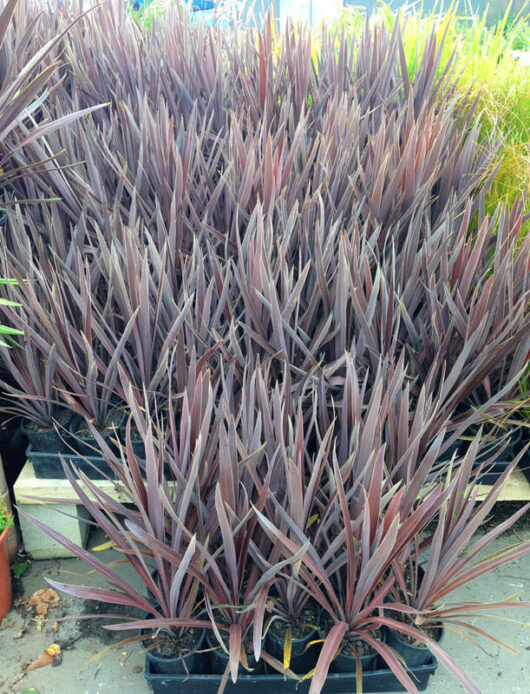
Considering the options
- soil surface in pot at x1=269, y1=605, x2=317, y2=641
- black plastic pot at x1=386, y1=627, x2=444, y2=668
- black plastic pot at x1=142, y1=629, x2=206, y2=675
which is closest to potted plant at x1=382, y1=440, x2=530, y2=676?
black plastic pot at x1=386, y1=627, x2=444, y2=668

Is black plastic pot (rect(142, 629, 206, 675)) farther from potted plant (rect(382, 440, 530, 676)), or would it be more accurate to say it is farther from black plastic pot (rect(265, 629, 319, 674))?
potted plant (rect(382, 440, 530, 676))

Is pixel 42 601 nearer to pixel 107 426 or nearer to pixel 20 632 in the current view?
pixel 20 632

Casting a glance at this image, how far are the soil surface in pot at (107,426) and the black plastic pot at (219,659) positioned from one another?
19.2 inches

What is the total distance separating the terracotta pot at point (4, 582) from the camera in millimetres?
1241

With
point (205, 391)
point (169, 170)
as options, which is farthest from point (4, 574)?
point (169, 170)

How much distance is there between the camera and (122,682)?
1153mm

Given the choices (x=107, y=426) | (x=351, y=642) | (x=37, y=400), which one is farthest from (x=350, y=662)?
(x=37, y=400)

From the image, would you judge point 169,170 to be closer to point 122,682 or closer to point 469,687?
point 122,682

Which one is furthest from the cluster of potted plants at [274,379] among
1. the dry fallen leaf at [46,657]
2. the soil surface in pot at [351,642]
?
the dry fallen leaf at [46,657]

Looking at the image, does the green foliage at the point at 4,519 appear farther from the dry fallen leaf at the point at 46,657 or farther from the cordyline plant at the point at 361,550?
the cordyline plant at the point at 361,550

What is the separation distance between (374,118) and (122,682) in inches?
76.4

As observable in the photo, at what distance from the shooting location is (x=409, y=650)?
3.33 feet

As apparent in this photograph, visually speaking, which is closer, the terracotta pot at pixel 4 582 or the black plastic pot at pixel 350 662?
the black plastic pot at pixel 350 662

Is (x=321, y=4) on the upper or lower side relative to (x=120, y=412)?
upper
